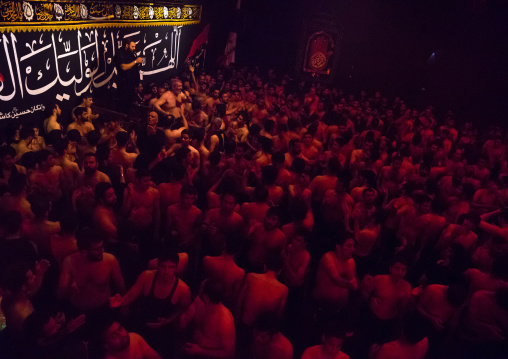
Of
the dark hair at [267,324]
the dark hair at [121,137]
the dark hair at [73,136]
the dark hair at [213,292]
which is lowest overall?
the dark hair at [267,324]

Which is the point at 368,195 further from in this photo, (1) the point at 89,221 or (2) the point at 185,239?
(1) the point at 89,221

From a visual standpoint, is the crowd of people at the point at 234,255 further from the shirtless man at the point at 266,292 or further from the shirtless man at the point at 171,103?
the shirtless man at the point at 171,103

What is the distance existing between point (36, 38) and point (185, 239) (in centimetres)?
521

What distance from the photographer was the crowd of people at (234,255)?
289cm

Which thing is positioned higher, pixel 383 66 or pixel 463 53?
pixel 463 53

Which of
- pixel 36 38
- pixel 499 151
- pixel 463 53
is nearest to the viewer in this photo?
pixel 36 38

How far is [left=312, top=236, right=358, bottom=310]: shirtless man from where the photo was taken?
12.0 feet

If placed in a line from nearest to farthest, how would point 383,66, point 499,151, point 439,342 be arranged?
1. point 439,342
2. point 499,151
3. point 383,66

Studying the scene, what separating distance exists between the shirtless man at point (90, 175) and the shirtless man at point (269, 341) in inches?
104

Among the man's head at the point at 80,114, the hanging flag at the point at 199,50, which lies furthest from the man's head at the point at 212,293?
the hanging flag at the point at 199,50

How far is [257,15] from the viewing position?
54.4ft

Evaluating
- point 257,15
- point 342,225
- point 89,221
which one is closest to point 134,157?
point 89,221

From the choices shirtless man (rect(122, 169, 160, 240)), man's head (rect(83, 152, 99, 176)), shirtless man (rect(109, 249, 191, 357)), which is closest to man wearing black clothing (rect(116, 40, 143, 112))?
man's head (rect(83, 152, 99, 176))

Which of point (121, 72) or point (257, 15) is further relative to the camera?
point (257, 15)
